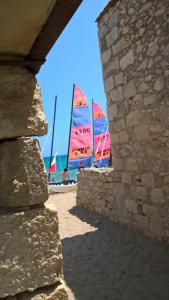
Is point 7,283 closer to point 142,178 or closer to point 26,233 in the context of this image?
point 26,233

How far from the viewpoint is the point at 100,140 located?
20.9 metres

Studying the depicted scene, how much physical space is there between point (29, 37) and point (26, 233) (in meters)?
0.99

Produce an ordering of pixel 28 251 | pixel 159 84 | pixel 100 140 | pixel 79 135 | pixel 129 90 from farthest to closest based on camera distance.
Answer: pixel 100 140, pixel 79 135, pixel 129 90, pixel 159 84, pixel 28 251

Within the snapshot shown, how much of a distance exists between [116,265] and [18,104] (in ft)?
11.8

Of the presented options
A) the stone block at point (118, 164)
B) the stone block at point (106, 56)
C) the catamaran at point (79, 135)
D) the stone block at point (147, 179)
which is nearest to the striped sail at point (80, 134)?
the catamaran at point (79, 135)

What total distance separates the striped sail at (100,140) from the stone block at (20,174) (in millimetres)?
18138

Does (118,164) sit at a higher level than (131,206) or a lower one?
higher

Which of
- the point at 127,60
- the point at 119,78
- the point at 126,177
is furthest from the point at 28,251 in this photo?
the point at 119,78

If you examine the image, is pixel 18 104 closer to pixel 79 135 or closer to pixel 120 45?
pixel 120 45

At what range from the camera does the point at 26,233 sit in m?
1.78

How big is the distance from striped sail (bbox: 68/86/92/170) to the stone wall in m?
15.7

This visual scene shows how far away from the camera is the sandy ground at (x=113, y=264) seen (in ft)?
13.1

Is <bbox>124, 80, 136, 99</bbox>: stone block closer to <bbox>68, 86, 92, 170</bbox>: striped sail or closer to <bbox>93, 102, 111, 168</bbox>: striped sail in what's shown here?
<bbox>68, 86, 92, 170</bbox>: striped sail

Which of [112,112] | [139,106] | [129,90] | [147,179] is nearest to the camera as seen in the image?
[147,179]
